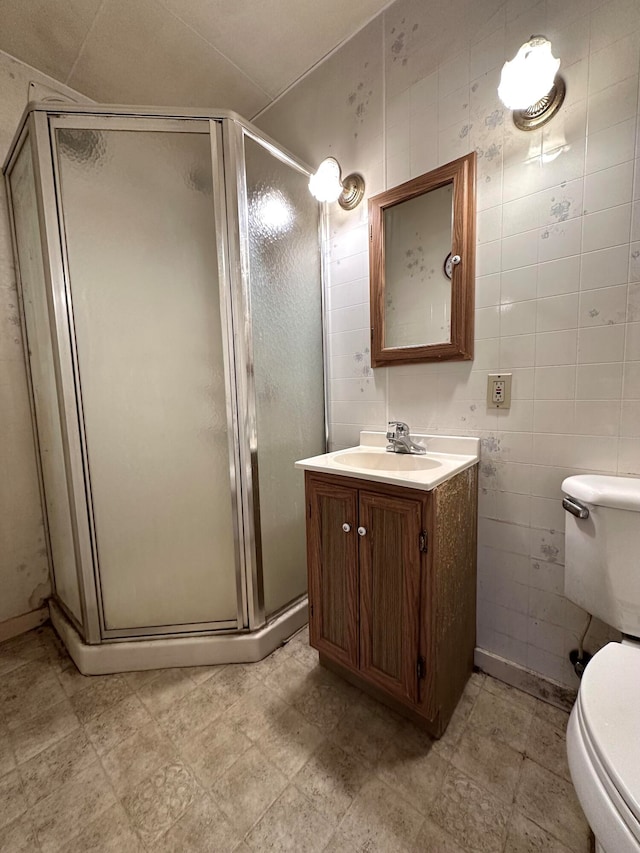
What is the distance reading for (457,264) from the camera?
3.99 ft

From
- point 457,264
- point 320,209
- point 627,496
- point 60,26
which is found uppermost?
point 60,26

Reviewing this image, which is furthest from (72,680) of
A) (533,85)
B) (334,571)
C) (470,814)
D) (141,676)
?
(533,85)

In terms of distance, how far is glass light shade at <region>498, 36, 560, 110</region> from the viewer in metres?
0.92

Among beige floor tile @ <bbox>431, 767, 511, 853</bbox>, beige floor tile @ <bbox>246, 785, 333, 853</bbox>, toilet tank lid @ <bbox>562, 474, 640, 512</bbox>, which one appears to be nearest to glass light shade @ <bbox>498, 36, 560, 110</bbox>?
toilet tank lid @ <bbox>562, 474, 640, 512</bbox>

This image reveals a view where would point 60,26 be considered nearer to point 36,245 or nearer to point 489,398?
point 36,245

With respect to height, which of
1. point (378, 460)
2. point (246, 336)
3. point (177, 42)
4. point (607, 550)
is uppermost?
point (177, 42)

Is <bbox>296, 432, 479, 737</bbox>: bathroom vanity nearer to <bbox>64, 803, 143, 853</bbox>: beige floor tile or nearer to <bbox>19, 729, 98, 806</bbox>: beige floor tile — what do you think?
<bbox>64, 803, 143, 853</bbox>: beige floor tile

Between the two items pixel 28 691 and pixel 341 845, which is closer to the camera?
pixel 341 845

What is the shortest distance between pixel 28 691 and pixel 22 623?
45 cm

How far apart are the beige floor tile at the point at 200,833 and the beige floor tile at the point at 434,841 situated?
0.44 m

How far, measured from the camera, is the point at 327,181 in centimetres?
141

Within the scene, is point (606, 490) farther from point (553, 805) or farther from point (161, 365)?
point (161, 365)

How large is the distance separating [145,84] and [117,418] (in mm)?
1607

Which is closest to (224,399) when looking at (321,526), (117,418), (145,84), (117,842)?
(117,418)
